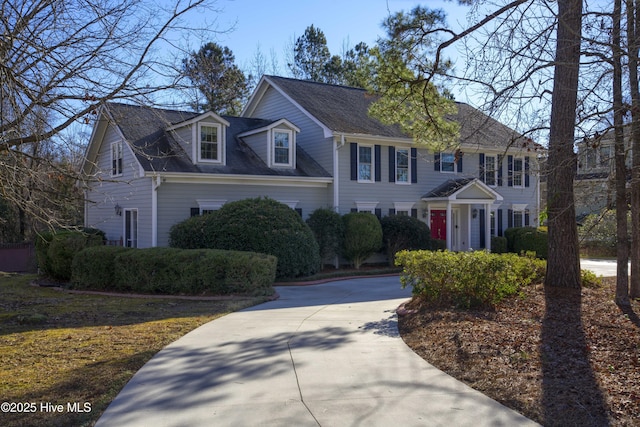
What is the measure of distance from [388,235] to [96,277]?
1035 cm

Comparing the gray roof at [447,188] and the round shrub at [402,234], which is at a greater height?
the gray roof at [447,188]

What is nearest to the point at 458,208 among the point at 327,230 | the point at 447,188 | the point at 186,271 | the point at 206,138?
the point at 447,188

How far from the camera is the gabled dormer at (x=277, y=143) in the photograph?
21.3 metres

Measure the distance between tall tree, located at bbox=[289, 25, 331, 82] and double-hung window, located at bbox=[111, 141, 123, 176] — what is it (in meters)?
24.4

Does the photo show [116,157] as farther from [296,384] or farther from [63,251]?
[296,384]

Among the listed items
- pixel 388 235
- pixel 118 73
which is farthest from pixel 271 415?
pixel 388 235

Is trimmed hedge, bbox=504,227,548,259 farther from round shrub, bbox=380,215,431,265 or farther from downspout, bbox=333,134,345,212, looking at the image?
downspout, bbox=333,134,345,212

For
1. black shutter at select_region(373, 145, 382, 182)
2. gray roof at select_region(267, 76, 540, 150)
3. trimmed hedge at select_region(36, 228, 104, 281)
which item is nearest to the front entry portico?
gray roof at select_region(267, 76, 540, 150)

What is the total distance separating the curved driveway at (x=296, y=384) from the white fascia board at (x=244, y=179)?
9941 mm

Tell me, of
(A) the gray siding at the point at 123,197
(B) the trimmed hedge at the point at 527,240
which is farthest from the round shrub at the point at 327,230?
(B) the trimmed hedge at the point at 527,240

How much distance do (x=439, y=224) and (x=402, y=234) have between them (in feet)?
14.0

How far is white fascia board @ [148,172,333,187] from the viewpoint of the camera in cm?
1898

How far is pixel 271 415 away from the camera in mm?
5246

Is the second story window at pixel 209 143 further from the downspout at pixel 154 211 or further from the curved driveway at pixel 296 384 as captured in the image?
the curved driveway at pixel 296 384
